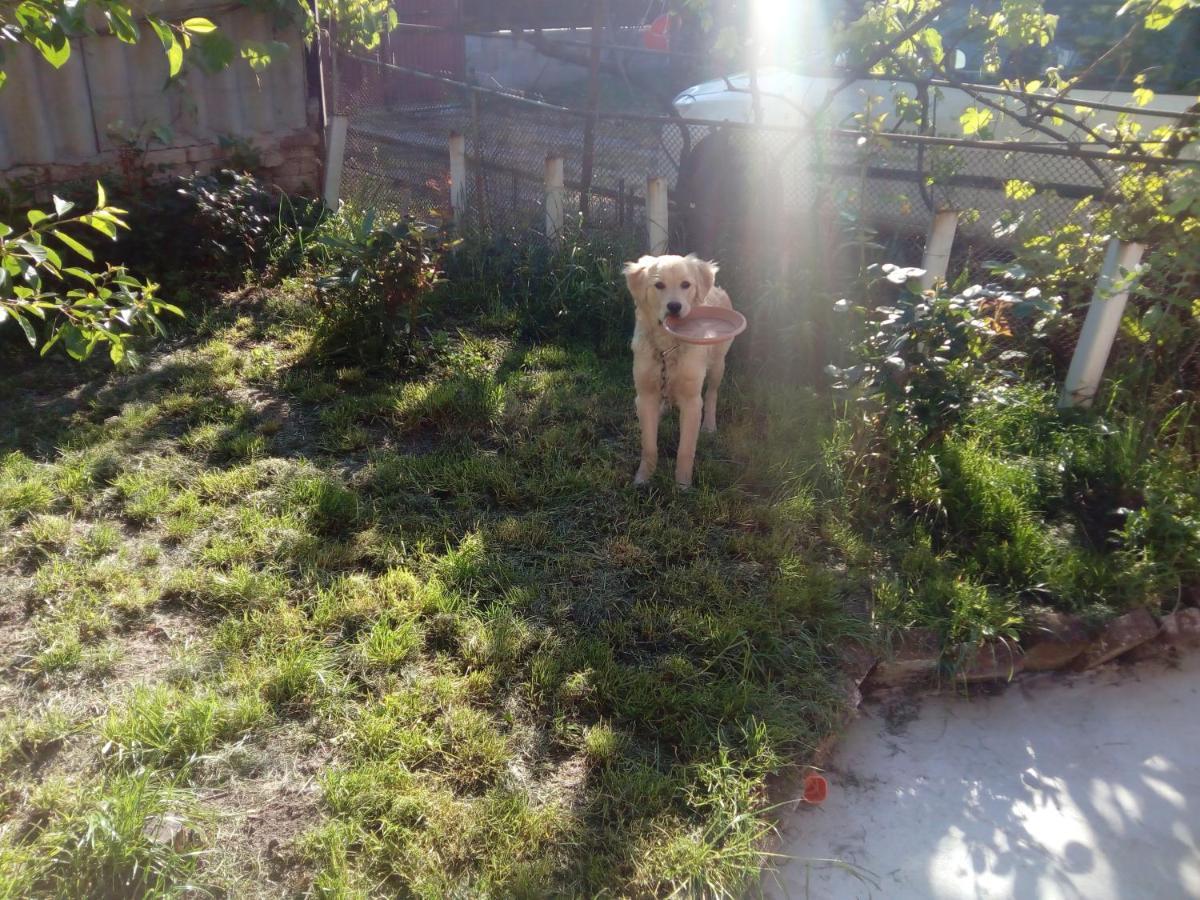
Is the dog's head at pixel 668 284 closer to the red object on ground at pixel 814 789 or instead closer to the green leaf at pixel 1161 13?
the red object on ground at pixel 814 789

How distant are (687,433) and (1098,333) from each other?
7.46ft

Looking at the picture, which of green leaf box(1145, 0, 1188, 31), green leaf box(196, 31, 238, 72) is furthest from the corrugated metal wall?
green leaf box(1145, 0, 1188, 31)

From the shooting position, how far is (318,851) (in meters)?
2.32

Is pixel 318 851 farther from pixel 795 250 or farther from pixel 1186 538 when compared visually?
pixel 795 250

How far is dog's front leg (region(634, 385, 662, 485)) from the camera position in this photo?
156 inches

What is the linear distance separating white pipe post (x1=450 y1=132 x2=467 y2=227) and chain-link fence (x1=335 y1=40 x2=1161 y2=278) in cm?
6

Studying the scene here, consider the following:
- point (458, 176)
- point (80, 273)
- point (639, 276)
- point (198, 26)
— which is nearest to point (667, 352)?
point (639, 276)

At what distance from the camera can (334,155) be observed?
7.29 metres

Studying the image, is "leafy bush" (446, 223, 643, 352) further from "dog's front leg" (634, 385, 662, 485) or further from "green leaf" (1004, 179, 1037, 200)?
"green leaf" (1004, 179, 1037, 200)

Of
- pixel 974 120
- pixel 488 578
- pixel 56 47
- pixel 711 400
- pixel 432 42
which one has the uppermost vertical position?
pixel 56 47

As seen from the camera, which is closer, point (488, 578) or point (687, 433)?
point (488, 578)

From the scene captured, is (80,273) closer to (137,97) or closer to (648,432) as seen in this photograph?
(648,432)

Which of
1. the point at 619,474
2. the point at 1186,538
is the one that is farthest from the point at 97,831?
the point at 1186,538

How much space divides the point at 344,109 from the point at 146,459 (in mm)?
4949
